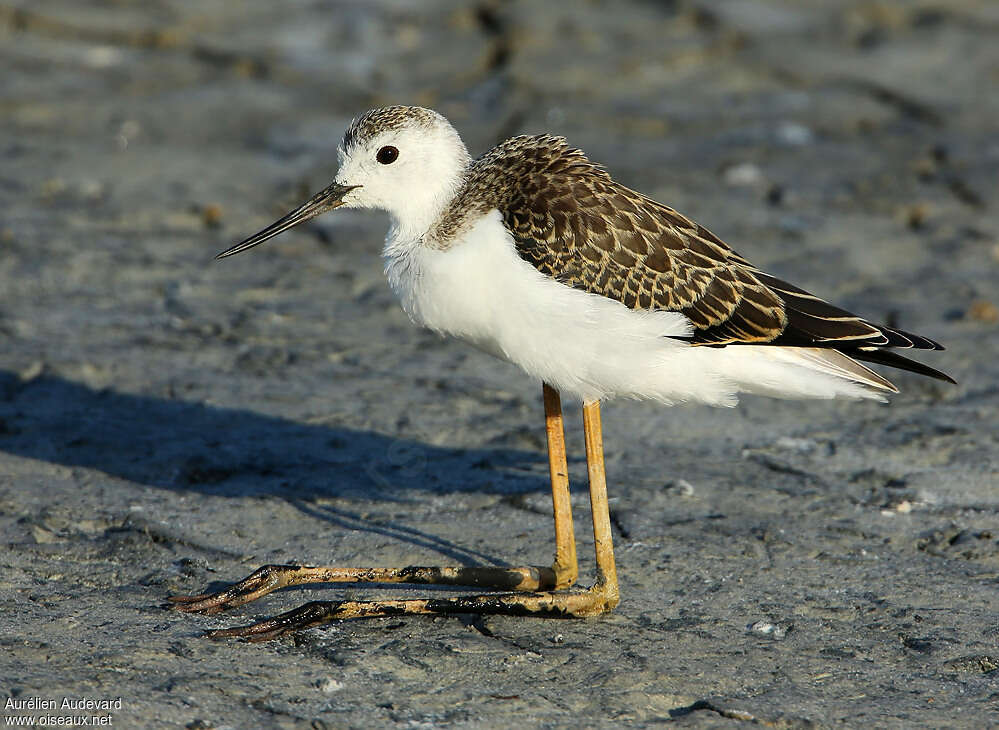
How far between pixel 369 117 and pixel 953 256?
429 centimetres

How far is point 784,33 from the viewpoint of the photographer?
1030 cm

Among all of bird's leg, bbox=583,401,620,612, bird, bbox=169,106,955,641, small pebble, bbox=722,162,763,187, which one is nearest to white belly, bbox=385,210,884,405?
bird, bbox=169,106,955,641

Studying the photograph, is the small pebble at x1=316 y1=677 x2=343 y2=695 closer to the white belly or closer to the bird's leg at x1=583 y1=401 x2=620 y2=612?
the bird's leg at x1=583 y1=401 x2=620 y2=612

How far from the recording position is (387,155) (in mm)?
4723

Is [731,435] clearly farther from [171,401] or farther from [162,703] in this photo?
[162,703]

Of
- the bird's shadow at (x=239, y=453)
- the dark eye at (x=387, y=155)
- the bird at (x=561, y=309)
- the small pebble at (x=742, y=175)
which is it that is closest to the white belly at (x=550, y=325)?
the bird at (x=561, y=309)

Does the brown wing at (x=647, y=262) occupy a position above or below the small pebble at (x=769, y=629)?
above

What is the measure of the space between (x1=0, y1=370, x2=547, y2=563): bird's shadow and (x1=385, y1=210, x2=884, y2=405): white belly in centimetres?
105

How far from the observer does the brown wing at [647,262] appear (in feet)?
14.6

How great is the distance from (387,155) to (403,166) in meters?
0.09

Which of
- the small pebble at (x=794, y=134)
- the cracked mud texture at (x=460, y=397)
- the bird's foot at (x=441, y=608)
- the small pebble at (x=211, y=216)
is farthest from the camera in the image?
the small pebble at (x=794, y=134)

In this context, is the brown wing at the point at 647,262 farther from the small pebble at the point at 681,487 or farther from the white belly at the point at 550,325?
the small pebble at the point at 681,487

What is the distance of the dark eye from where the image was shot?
185 inches

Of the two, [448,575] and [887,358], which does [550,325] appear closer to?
[448,575]
